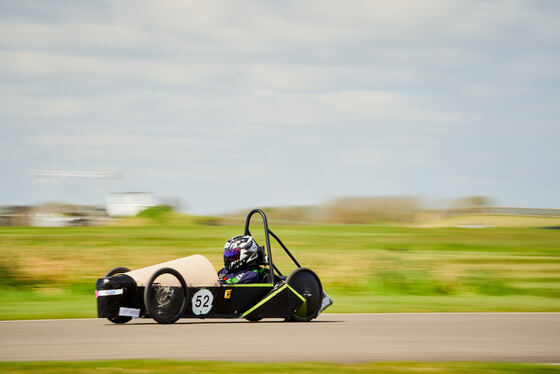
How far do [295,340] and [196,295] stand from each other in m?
2.32

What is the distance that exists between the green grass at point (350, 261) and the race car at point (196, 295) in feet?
10.8

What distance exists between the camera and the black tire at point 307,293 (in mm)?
12242

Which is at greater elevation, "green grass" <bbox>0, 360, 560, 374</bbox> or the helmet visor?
the helmet visor

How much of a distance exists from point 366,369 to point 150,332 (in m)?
3.85

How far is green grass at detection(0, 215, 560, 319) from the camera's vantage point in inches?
741

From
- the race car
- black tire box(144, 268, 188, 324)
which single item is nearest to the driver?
the race car

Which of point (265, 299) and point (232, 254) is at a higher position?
point (232, 254)

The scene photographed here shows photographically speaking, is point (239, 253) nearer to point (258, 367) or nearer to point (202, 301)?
point (202, 301)

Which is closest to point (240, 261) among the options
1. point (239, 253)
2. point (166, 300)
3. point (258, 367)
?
point (239, 253)

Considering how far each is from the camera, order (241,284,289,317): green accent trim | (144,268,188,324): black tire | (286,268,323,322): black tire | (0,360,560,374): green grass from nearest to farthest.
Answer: (0,360,560,374): green grass < (144,268,188,324): black tire < (241,284,289,317): green accent trim < (286,268,323,322): black tire

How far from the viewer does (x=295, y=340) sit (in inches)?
389

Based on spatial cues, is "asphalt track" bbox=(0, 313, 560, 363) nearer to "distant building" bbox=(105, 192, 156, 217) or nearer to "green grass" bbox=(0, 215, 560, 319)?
"green grass" bbox=(0, 215, 560, 319)

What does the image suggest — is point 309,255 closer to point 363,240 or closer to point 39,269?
point 363,240

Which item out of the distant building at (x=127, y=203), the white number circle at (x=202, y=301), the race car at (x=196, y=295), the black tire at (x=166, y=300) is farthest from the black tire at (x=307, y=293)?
the distant building at (x=127, y=203)
